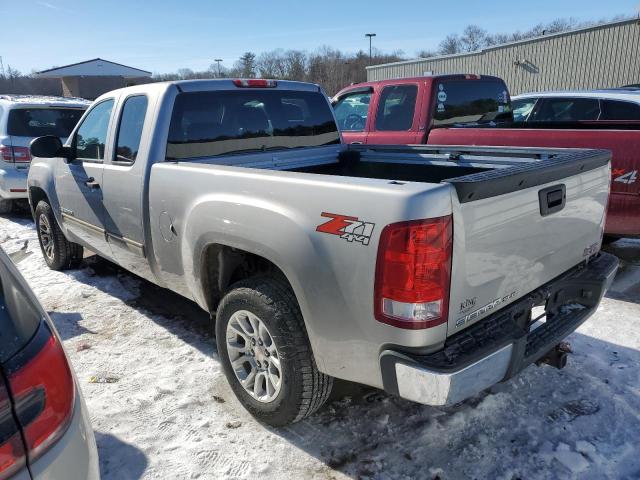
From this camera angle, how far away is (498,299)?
2.34 metres

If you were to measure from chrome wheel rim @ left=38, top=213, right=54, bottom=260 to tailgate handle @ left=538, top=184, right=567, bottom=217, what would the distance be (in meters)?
4.96

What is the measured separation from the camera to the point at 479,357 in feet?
6.88

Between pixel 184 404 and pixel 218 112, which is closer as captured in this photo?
pixel 184 404

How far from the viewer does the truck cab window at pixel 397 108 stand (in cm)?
632

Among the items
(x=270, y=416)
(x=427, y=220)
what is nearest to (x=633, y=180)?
(x=427, y=220)

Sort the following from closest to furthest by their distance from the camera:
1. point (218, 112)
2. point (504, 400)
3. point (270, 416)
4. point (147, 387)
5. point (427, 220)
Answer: point (427, 220)
point (270, 416)
point (504, 400)
point (147, 387)
point (218, 112)

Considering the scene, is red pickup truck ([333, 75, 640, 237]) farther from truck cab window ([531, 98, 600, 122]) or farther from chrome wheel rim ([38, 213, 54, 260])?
chrome wheel rim ([38, 213, 54, 260])

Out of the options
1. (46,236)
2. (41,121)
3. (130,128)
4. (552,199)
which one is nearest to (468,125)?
(552,199)

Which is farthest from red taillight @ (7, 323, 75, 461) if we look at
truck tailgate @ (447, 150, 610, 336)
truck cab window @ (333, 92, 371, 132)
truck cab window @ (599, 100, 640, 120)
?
truck cab window @ (599, 100, 640, 120)

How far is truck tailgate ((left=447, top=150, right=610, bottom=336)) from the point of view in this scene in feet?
6.77

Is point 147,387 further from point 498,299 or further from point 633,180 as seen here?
point 633,180

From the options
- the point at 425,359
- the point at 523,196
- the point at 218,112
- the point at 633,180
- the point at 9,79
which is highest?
the point at 9,79

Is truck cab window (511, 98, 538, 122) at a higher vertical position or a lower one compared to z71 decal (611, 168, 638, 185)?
higher

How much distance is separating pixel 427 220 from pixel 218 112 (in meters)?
2.23
